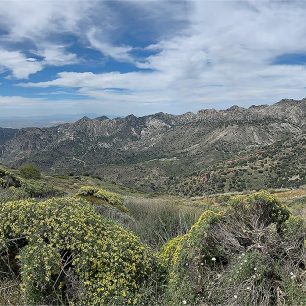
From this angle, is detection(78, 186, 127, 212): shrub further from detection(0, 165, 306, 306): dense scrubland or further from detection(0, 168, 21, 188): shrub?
detection(0, 165, 306, 306): dense scrubland

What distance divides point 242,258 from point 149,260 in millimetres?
1509

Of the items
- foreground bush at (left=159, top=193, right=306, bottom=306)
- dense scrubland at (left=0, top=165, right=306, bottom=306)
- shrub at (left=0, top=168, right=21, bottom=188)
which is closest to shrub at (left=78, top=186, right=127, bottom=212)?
shrub at (left=0, top=168, right=21, bottom=188)

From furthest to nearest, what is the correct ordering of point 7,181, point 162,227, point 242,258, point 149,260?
point 7,181
point 162,227
point 149,260
point 242,258

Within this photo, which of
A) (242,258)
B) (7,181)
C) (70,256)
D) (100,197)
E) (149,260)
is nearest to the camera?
(242,258)

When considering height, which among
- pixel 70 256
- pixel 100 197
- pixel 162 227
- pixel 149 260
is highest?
pixel 70 256

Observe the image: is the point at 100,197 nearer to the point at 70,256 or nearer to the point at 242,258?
the point at 70,256

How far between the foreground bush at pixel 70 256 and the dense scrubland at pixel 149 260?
0.01m

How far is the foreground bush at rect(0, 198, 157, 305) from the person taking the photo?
579 cm

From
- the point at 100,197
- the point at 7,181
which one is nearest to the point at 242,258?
the point at 100,197

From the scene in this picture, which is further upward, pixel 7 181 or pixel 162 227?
pixel 7 181

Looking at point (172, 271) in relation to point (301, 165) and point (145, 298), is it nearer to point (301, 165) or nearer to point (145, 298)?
point (145, 298)

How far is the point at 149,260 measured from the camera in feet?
21.2

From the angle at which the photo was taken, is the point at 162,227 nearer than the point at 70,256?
No

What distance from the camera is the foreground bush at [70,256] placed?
5793 millimetres
